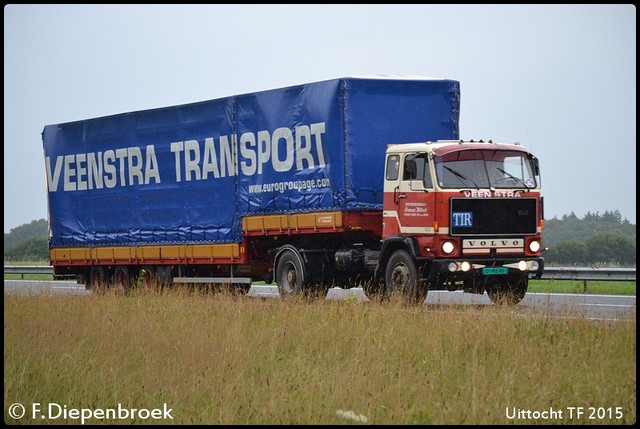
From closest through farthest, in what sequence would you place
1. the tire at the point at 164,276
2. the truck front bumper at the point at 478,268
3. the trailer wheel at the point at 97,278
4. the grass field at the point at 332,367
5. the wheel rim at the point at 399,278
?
the grass field at the point at 332,367, the truck front bumper at the point at 478,268, the wheel rim at the point at 399,278, the tire at the point at 164,276, the trailer wheel at the point at 97,278

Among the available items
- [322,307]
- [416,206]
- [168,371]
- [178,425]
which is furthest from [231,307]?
[178,425]

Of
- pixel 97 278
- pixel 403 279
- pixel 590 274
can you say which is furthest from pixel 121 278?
pixel 590 274

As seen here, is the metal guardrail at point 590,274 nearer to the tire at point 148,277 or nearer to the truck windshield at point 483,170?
the truck windshield at point 483,170

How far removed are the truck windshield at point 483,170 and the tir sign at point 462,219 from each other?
467 mm

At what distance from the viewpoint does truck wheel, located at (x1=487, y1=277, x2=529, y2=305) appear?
818 inches

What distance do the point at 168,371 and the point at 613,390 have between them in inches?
183

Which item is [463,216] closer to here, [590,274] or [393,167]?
[393,167]

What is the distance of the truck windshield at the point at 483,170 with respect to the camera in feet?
65.5

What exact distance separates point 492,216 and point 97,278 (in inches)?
507

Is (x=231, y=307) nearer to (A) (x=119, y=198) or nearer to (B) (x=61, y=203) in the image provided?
(A) (x=119, y=198)

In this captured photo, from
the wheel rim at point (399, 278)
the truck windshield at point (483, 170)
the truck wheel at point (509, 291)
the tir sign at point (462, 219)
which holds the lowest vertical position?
the truck wheel at point (509, 291)

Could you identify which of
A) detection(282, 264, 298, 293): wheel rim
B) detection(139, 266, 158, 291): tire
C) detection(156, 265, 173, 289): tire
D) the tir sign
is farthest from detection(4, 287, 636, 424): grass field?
detection(139, 266, 158, 291): tire

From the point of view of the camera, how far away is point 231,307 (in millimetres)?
19031

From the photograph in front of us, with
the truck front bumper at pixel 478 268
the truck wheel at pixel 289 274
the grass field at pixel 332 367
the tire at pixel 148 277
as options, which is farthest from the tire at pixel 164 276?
the grass field at pixel 332 367
